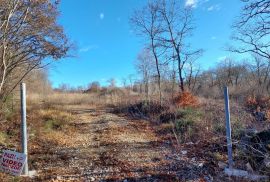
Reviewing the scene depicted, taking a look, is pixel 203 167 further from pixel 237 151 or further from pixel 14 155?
pixel 14 155

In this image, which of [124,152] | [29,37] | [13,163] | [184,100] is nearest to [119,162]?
[124,152]

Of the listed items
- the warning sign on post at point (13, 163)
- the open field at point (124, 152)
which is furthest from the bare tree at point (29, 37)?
the warning sign on post at point (13, 163)

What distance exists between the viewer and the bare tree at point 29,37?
35.1ft

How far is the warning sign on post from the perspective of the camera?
516cm

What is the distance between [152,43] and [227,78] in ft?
95.4

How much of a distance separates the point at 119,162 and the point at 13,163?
8.06 ft

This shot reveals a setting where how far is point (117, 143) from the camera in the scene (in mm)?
9164

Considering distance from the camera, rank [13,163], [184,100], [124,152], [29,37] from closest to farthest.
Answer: [13,163] → [124,152] → [29,37] → [184,100]

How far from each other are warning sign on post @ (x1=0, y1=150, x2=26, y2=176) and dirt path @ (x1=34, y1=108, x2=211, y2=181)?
20.4 inches

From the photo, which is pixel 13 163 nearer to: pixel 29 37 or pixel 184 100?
pixel 29 37

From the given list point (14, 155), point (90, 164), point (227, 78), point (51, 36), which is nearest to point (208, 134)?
point (90, 164)

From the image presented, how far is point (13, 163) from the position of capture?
5238 mm

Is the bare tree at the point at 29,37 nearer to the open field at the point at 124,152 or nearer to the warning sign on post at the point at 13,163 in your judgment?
the open field at the point at 124,152

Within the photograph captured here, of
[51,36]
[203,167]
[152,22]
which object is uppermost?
[152,22]
